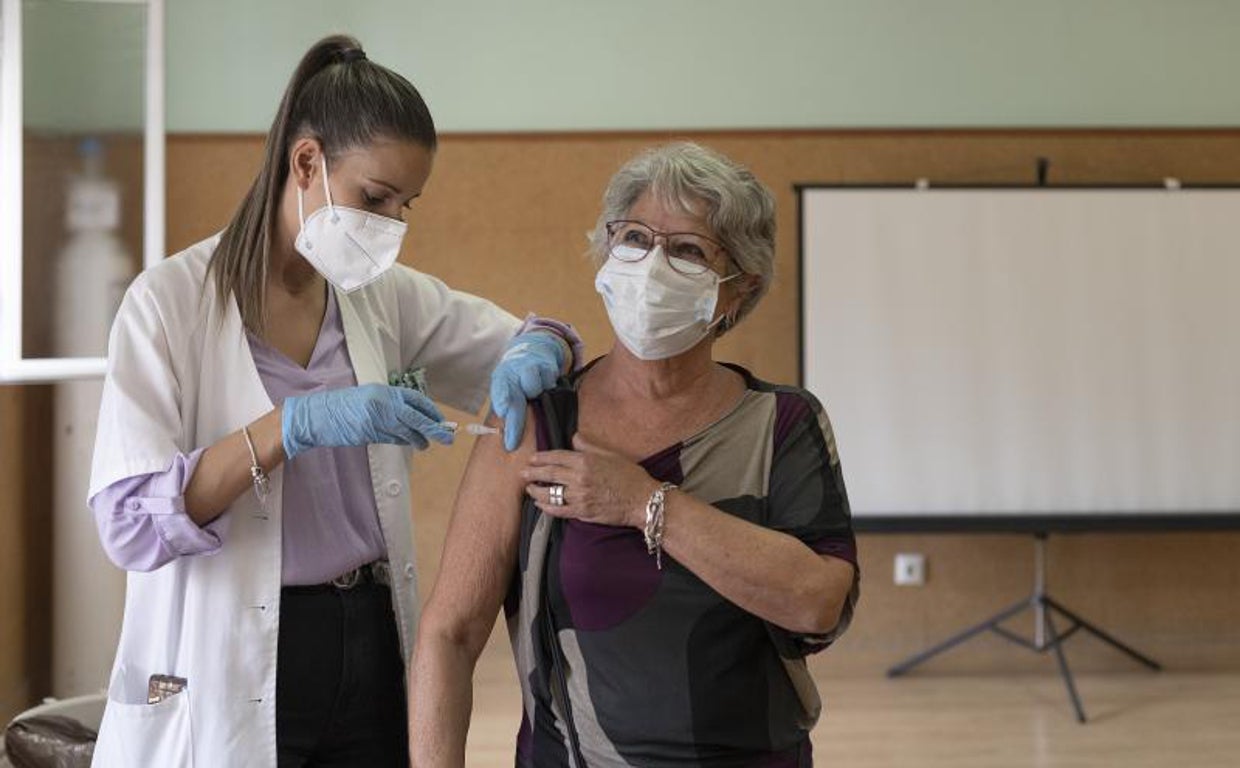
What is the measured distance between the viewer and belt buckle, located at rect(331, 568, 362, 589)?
1683 millimetres

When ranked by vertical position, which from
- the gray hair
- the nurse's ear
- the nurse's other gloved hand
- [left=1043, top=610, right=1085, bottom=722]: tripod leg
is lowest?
[left=1043, top=610, right=1085, bottom=722]: tripod leg

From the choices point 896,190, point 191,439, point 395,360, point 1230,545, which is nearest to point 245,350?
point 191,439

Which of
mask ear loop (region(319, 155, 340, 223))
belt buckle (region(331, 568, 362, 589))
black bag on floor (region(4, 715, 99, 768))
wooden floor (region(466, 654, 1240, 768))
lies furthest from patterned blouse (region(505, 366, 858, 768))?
wooden floor (region(466, 654, 1240, 768))

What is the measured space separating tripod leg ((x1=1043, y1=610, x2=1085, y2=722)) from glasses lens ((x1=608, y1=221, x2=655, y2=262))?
3458 mm

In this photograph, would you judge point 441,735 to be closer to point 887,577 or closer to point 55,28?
point 55,28

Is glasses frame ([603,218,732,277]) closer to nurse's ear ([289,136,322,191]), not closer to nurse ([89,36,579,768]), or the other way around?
nurse ([89,36,579,768])

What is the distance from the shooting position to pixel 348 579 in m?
1.69

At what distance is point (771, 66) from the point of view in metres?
5.16

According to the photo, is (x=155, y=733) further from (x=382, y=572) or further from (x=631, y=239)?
(x=631, y=239)

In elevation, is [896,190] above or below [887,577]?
above

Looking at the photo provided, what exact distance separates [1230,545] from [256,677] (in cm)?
455

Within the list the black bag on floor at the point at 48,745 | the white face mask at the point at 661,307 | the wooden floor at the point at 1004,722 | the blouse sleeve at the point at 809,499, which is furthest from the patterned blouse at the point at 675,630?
the wooden floor at the point at 1004,722

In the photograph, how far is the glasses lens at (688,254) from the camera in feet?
5.27

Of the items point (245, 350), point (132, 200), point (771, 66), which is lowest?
point (245, 350)
